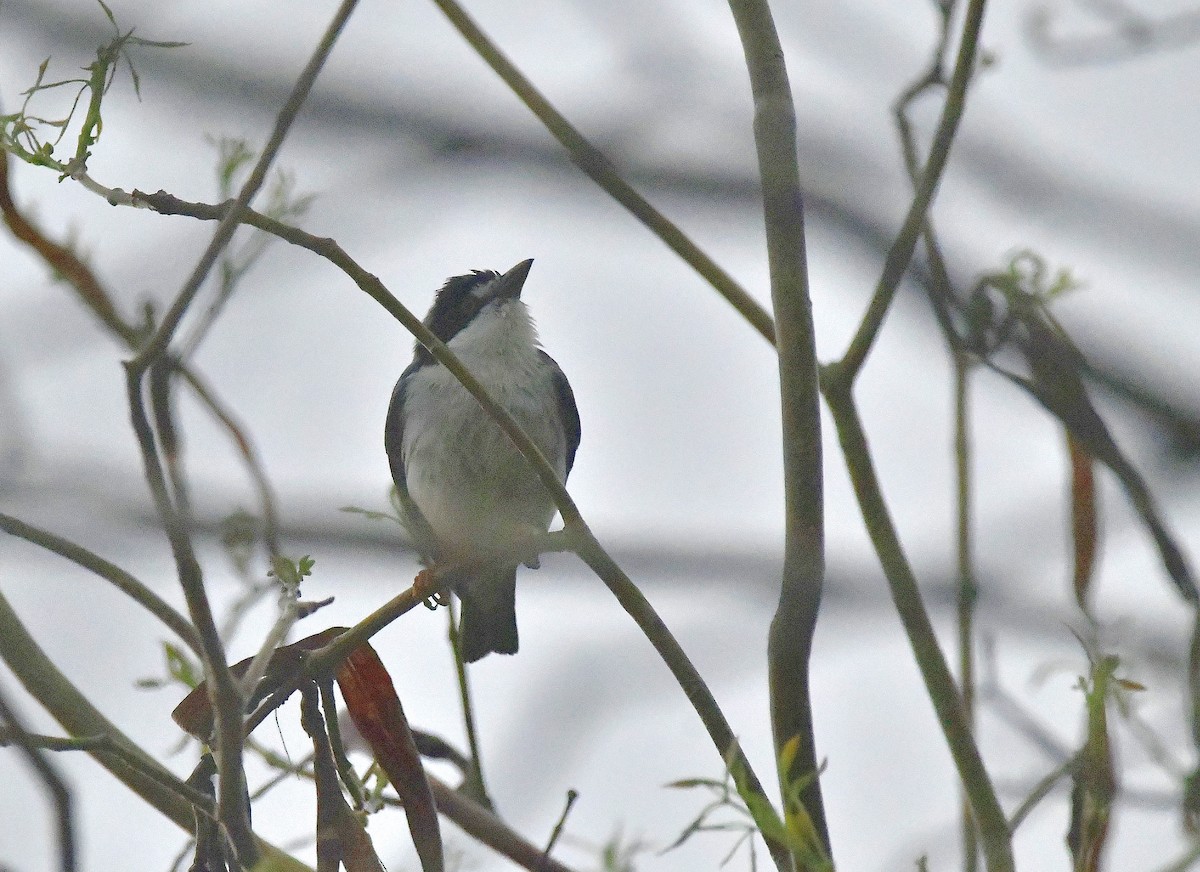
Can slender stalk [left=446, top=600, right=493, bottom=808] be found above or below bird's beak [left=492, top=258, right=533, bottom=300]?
below

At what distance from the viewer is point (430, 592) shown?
316 cm

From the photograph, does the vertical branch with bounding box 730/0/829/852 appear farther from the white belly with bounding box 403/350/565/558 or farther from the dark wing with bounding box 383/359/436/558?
the dark wing with bounding box 383/359/436/558

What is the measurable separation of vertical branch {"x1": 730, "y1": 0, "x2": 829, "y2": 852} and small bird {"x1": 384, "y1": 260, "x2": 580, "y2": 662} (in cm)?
333

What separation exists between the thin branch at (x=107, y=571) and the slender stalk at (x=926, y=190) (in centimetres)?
135

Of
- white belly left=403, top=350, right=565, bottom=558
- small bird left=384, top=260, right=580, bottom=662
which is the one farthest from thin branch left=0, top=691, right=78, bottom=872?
white belly left=403, top=350, right=565, bottom=558

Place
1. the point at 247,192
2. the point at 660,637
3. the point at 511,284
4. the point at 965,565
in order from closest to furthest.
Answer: the point at 247,192 < the point at 660,637 < the point at 965,565 < the point at 511,284

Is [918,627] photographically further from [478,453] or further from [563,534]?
[478,453]

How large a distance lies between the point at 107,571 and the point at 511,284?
4801 millimetres

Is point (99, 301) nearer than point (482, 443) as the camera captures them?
Yes

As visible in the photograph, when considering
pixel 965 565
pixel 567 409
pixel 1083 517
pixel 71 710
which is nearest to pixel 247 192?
pixel 71 710

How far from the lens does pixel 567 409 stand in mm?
6629

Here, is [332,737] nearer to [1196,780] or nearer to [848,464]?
[848,464]

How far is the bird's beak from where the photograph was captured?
276 inches

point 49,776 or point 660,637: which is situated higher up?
point 660,637
